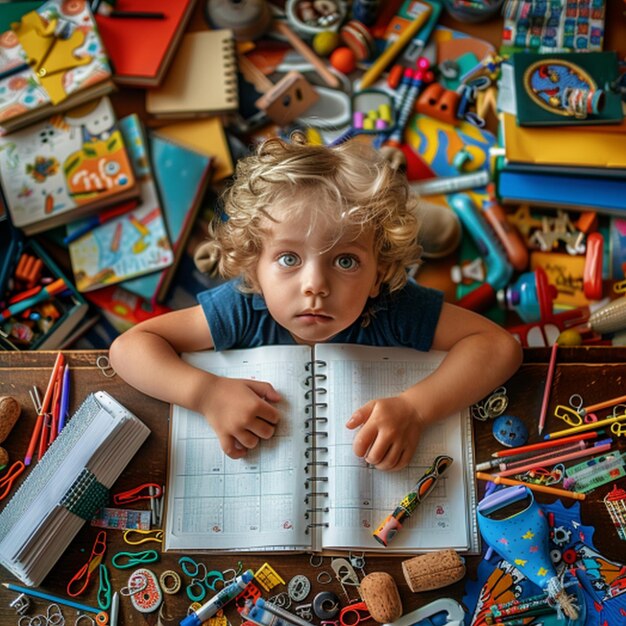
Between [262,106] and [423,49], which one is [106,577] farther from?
[423,49]

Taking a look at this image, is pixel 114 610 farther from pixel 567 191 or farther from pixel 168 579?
pixel 567 191

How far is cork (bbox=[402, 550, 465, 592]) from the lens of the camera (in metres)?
0.91

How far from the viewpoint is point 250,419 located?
0.96m

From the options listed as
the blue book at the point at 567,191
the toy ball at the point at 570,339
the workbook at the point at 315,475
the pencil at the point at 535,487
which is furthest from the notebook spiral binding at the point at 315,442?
the blue book at the point at 567,191

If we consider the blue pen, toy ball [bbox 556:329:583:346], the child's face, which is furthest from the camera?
toy ball [bbox 556:329:583:346]

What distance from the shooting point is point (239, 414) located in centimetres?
96

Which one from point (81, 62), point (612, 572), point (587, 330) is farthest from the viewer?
point (81, 62)

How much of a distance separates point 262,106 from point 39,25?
1.55ft

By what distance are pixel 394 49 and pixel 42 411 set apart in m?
1.02

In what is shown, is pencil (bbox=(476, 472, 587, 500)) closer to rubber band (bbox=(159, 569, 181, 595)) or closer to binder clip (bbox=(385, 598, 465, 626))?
binder clip (bbox=(385, 598, 465, 626))

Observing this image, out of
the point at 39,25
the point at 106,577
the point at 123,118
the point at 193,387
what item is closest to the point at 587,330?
the point at 193,387

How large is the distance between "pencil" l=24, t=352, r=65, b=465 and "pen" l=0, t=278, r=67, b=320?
0.40 m

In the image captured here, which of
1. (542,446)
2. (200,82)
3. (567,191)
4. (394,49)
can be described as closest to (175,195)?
(200,82)

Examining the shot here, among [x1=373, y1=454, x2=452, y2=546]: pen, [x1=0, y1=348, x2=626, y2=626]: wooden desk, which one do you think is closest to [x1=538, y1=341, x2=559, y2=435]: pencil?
[x1=0, y1=348, x2=626, y2=626]: wooden desk
